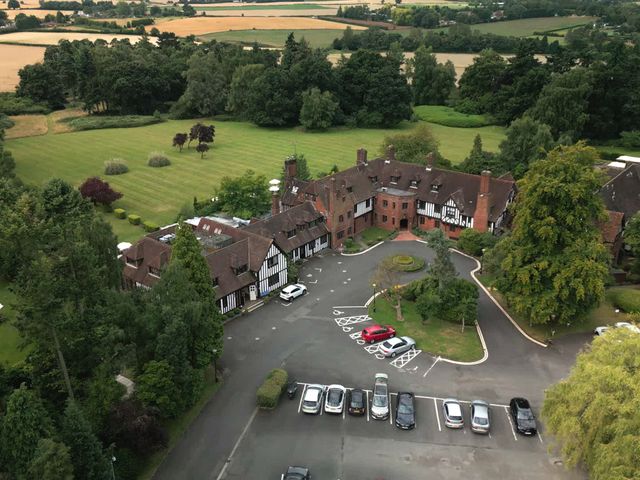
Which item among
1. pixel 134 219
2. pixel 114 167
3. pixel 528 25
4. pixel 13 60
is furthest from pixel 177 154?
pixel 528 25

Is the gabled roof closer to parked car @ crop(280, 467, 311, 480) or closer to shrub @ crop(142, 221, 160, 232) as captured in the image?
parked car @ crop(280, 467, 311, 480)

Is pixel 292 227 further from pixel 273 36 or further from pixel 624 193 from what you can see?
pixel 273 36

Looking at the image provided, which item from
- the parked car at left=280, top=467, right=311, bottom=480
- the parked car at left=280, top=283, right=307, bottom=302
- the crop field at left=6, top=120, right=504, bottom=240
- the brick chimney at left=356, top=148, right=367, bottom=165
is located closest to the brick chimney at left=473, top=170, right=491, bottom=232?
the brick chimney at left=356, top=148, right=367, bottom=165

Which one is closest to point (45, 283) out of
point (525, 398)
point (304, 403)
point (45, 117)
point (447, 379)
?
point (304, 403)

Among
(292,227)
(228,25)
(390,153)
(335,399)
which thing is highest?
(228,25)

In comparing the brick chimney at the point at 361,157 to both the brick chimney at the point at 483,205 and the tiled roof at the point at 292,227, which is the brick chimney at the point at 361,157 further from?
the brick chimney at the point at 483,205

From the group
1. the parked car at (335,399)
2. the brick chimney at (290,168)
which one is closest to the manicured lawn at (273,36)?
the brick chimney at (290,168)
